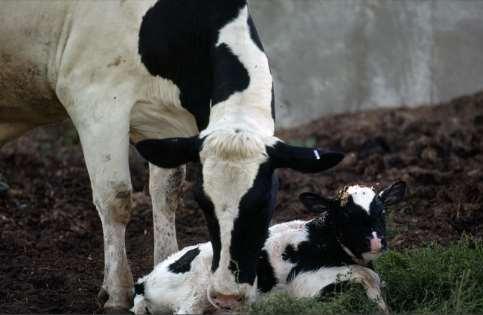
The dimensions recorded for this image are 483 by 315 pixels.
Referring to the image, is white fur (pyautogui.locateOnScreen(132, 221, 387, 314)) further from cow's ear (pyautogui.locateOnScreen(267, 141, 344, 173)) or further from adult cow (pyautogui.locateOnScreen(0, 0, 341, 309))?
cow's ear (pyautogui.locateOnScreen(267, 141, 344, 173))

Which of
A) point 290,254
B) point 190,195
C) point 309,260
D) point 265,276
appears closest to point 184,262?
point 265,276

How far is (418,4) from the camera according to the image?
1295 cm

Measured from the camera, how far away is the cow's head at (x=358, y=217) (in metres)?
6.02

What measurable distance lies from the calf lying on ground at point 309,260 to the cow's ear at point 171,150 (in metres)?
0.58

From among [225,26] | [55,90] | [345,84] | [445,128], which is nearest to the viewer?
[225,26]

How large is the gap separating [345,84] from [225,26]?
6.47m

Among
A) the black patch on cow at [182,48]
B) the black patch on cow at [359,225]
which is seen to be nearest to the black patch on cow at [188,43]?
the black patch on cow at [182,48]

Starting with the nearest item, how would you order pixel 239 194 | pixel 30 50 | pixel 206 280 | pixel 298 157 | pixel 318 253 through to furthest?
pixel 239 194
pixel 298 157
pixel 206 280
pixel 318 253
pixel 30 50

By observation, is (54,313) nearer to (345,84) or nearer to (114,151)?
(114,151)

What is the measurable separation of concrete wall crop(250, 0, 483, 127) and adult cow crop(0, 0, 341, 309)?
5.57m

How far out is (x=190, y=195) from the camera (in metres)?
9.45

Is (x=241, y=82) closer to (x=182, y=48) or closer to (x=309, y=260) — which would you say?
(x=182, y=48)

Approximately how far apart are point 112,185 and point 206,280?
3.76 feet

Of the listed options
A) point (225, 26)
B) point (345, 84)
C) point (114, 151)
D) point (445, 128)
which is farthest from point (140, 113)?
point (345, 84)
